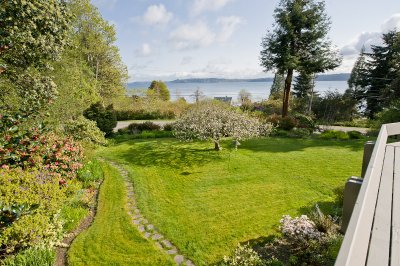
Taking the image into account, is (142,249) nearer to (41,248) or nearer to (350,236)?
(41,248)

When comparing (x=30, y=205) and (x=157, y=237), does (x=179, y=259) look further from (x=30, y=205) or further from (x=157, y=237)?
(x=30, y=205)

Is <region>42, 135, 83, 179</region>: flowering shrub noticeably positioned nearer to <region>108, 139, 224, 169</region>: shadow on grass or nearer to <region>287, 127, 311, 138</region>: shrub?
<region>108, 139, 224, 169</region>: shadow on grass

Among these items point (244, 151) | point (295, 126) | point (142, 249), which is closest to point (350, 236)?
point (142, 249)

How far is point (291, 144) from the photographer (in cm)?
1725

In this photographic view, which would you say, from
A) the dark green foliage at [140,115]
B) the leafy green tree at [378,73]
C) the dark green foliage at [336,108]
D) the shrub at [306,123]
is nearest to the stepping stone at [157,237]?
the shrub at [306,123]

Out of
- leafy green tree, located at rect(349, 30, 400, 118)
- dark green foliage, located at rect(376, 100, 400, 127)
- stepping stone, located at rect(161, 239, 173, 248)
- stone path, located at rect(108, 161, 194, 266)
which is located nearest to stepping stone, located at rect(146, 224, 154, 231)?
stone path, located at rect(108, 161, 194, 266)

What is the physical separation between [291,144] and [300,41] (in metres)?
9.73

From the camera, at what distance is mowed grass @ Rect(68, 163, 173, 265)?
251 inches

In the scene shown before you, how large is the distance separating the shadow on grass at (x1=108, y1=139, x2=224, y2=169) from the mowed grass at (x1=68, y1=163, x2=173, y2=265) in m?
4.35

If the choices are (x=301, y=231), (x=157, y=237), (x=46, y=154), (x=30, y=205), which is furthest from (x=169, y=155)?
(x=301, y=231)

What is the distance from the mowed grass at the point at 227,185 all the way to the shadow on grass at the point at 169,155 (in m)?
0.05

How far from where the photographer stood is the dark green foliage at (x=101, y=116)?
20.3 m

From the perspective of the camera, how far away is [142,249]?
6809 mm

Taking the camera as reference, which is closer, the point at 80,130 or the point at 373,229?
the point at 373,229
